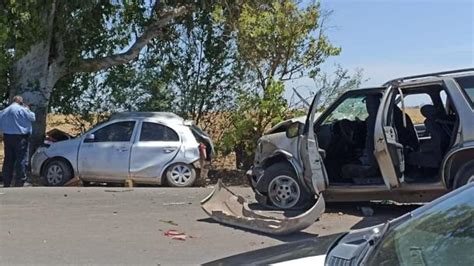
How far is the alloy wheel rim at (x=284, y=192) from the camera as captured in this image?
32.0 ft

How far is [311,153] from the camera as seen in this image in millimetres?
9352

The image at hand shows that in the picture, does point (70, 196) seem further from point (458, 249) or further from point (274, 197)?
point (458, 249)

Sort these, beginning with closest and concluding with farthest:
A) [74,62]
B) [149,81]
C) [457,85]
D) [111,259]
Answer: [111,259], [457,85], [74,62], [149,81]

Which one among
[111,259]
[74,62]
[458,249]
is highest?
[74,62]

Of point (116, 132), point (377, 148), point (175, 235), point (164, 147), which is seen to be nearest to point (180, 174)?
point (164, 147)

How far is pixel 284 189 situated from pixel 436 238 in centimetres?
692

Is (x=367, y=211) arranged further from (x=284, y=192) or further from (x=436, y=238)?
(x=436, y=238)

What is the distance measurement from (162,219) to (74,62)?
8.72 m

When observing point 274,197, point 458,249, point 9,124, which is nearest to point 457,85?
point 274,197

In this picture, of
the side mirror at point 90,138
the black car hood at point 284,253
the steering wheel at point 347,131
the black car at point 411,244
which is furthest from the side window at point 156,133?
the black car at point 411,244

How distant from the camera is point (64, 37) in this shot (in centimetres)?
1731

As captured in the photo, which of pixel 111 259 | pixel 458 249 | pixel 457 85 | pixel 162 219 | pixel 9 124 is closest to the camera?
pixel 458 249

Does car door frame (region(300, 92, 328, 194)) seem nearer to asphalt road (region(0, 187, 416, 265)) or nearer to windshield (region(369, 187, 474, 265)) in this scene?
asphalt road (region(0, 187, 416, 265))

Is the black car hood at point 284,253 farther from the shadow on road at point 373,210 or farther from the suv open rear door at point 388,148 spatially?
the shadow on road at point 373,210
